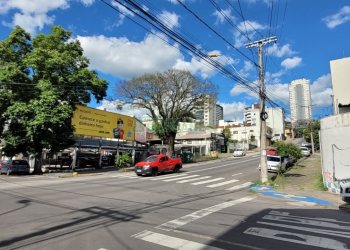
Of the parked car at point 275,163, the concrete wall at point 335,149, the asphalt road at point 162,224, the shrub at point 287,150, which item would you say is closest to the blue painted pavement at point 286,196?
the asphalt road at point 162,224

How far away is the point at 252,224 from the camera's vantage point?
9.77m

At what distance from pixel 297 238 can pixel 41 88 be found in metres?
29.0

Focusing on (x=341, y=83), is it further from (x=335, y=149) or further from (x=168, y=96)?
(x=168, y=96)

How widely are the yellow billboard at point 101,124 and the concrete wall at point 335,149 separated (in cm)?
2388

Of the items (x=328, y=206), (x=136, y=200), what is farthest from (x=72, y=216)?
(x=328, y=206)

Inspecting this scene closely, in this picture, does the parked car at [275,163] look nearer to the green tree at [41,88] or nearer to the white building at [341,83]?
the white building at [341,83]

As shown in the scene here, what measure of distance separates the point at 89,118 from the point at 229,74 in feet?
67.5

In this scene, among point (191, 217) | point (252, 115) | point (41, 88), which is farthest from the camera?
point (252, 115)

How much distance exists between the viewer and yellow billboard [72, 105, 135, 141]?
116ft

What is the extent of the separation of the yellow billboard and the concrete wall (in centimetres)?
2388

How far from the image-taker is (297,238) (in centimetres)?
817

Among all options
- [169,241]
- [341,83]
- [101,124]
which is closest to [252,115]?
[101,124]

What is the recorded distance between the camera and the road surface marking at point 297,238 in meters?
7.55

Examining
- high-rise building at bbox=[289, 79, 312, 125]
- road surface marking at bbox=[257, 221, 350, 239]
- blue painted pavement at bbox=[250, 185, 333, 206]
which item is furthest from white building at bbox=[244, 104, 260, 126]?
road surface marking at bbox=[257, 221, 350, 239]
